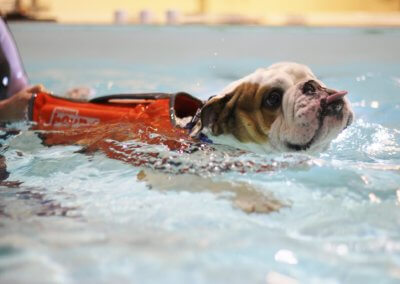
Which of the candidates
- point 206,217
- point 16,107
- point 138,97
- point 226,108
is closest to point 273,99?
point 226,108

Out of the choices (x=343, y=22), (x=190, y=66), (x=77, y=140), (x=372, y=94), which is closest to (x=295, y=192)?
(x=77, y=140)

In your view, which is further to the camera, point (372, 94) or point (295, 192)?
point (372, 94)

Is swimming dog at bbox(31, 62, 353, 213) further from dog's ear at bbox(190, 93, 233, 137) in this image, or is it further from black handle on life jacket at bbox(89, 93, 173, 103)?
black handle on life jacket at bbox(89, 93, 173, 103)

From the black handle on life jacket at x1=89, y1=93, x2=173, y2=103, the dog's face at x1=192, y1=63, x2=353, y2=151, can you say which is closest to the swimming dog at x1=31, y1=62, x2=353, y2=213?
the dog's face at x1=192, y1=63, x2=353, y2=151

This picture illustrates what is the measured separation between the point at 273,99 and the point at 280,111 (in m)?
0.05

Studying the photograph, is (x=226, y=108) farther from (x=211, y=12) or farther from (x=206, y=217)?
(x=211, y=12)

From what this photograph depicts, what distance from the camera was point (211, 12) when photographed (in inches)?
320

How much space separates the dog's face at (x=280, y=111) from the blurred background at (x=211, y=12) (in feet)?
14.0

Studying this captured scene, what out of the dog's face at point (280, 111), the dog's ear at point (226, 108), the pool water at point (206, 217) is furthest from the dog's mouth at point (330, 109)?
the dog's ear at point (226, 108)

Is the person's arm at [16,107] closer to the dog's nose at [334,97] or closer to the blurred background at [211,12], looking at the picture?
the dog's nose at [334,97]

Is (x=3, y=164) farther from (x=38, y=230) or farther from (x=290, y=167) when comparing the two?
(x=290, y=167)

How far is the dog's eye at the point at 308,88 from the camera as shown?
201cm

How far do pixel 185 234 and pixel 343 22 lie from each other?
18.2 feet

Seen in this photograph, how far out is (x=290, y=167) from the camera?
2084mm
